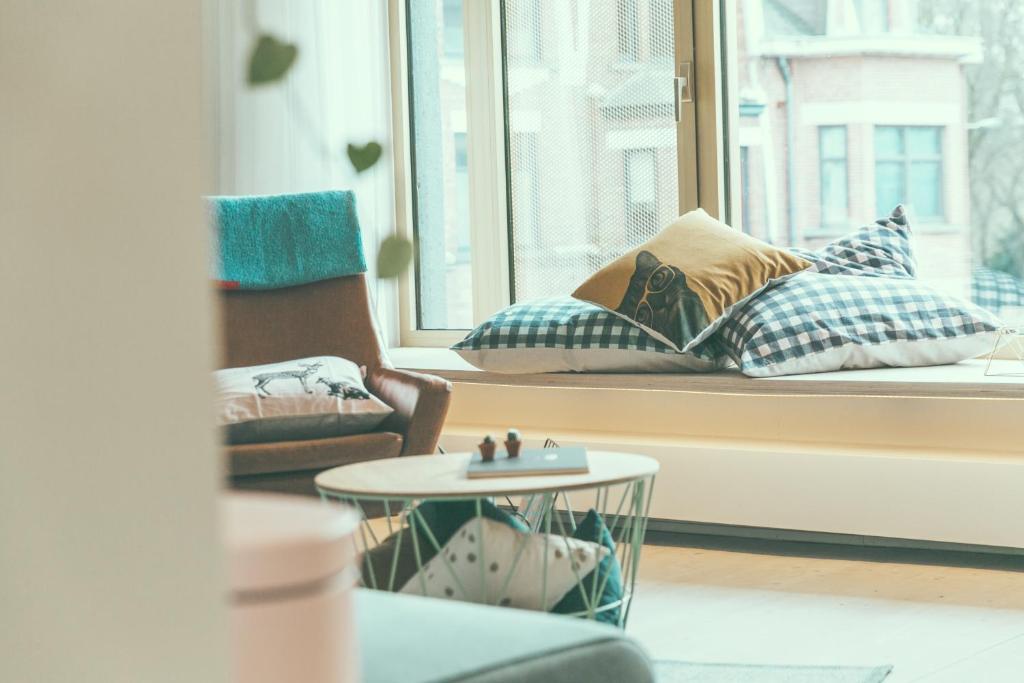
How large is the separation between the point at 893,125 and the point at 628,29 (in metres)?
0.99

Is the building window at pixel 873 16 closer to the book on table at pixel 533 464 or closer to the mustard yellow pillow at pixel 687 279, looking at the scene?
the mustard yellow pillow at pixel 687 279

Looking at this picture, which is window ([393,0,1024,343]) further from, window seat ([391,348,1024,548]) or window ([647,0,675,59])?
window seat ([391,348,1024,548])

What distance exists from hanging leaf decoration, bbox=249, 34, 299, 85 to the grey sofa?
2.60 ft

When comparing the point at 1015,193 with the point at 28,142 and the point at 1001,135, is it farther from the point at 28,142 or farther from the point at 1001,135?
the point at 28,142

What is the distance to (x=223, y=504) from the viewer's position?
14.7 inches

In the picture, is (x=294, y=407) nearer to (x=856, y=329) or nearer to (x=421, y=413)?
(x=421, y=413)

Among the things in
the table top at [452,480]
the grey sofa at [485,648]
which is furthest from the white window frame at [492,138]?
the grey sofa at [485,648]

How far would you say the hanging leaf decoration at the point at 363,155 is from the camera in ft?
1.03

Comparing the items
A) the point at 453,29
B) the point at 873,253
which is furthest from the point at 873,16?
the point at 453,29

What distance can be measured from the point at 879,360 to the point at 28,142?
11.0 feet

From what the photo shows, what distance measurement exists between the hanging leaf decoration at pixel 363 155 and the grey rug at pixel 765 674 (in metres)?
2.12

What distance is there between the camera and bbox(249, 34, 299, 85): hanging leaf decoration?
29 centimetres

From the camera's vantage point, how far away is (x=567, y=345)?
3.80 meters

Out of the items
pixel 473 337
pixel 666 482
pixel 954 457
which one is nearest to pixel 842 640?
pixel 954 457
